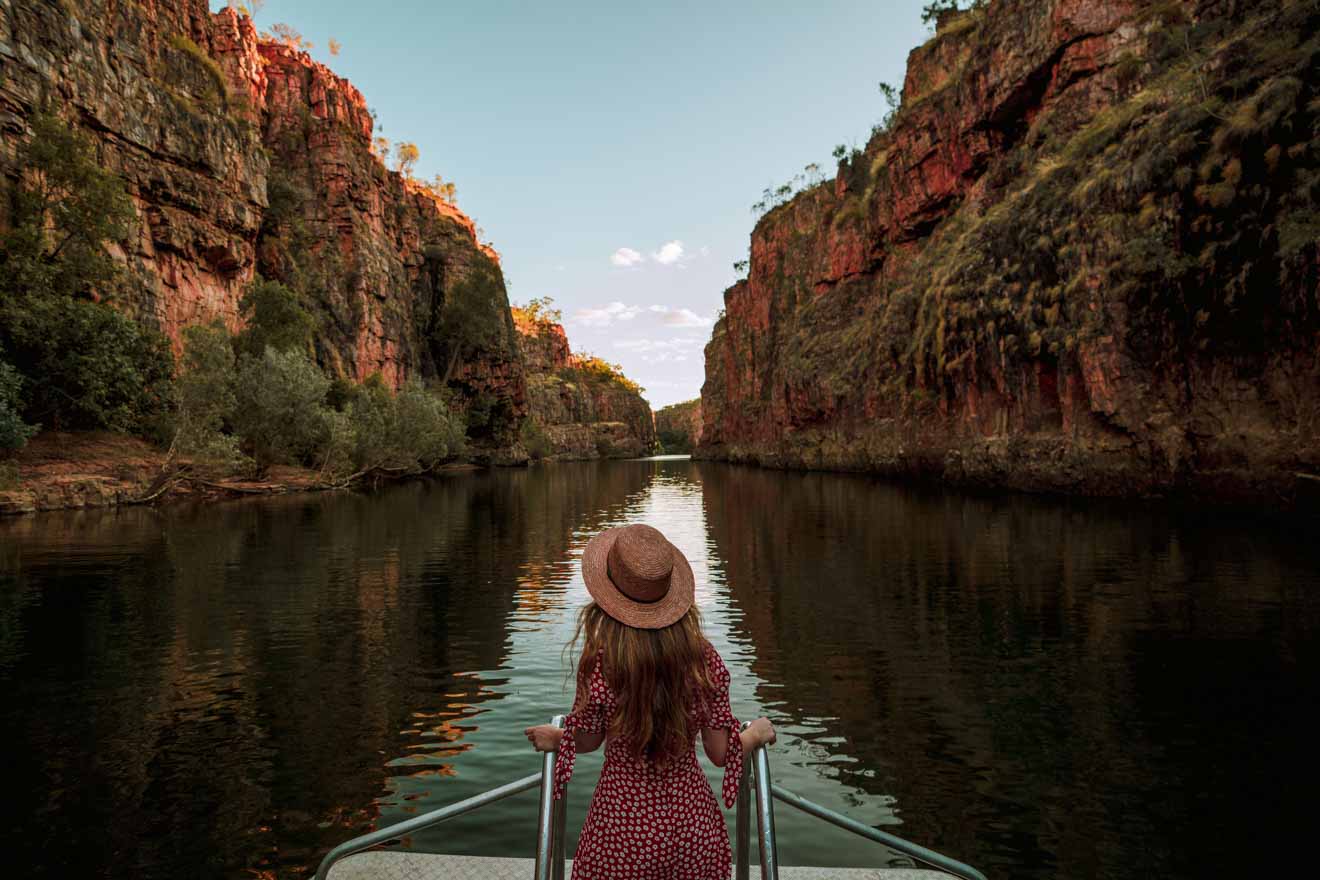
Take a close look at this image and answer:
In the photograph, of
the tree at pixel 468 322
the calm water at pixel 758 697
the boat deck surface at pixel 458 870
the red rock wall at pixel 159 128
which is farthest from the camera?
the tree at pixel 468 322

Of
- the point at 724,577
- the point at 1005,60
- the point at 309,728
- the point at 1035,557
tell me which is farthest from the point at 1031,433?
the point at 309,728

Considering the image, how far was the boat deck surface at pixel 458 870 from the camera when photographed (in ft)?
13.0

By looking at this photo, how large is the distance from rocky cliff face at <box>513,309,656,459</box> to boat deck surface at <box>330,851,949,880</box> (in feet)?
448

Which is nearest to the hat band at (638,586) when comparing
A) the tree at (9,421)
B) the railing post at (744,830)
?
the railing post at (744,830)

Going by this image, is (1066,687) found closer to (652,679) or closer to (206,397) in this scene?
(652,679)

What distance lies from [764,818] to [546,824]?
77cm

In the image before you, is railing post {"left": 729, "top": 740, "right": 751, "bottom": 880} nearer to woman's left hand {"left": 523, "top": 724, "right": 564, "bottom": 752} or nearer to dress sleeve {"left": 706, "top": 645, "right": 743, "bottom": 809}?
dress sleeve {"left": 706, "top": 645, "right": 743, "bottom": 809}

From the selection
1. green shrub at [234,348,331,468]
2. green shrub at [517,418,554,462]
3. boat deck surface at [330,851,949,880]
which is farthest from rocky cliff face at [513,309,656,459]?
boat deck surface at [330,851,949,880]

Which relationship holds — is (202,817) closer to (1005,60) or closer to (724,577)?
(724,577)

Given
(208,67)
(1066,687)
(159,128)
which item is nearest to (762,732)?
(1066,687)

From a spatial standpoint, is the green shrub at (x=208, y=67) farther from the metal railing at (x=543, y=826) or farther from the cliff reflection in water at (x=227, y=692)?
the metal railing at (x=543, y=826)

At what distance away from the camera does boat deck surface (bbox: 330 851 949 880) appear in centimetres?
398

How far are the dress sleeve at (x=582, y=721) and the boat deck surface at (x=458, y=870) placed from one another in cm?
157

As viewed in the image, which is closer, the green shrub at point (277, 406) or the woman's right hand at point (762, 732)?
the woman's right hand at point (762, 732)
